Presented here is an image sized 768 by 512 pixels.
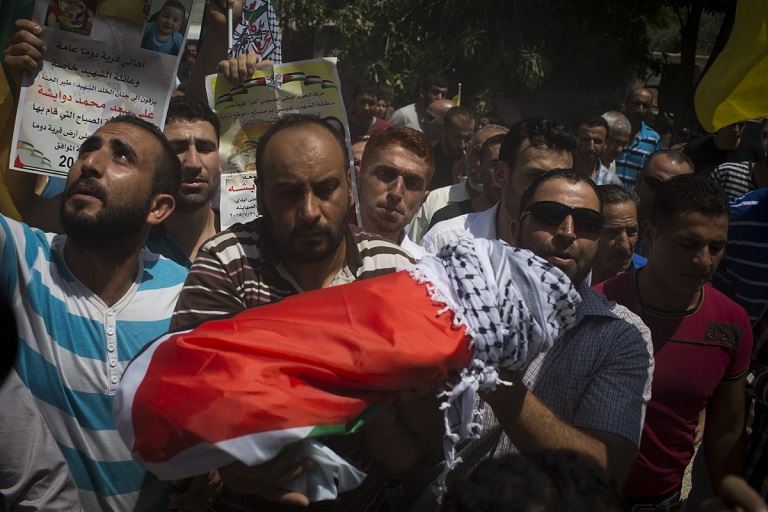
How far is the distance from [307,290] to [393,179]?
1.63 metres

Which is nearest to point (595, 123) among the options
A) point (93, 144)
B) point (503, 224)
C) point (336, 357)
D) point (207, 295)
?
point (503, 224)

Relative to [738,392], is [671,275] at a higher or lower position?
higher

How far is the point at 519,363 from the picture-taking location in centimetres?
188

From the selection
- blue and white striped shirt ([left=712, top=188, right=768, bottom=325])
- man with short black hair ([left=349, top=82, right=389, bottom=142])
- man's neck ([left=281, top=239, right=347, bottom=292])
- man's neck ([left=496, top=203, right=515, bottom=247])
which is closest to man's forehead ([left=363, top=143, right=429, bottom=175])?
man's neck ([left=496, top=203, right=515, bottom=247])

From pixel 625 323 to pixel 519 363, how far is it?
774 mm

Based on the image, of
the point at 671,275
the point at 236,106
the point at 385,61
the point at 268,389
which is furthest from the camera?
the point at 385,61

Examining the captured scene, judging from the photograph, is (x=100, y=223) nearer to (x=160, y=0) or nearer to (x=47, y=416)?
(x=47, y=416)

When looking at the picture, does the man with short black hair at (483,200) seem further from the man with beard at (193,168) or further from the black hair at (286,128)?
the black hair at (286,128)

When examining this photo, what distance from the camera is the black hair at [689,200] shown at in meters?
3.26

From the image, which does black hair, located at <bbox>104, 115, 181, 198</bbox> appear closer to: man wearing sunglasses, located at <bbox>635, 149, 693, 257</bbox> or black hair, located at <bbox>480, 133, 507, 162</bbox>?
black hair, located at <bbox>480, 133, 507, 162</bbox>

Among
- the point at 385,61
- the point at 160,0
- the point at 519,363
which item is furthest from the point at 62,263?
the point at 385,61

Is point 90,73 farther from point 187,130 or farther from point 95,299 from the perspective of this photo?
point 95,299

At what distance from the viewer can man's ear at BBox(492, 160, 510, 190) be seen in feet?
13.6

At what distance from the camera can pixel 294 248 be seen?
232 centimetres
